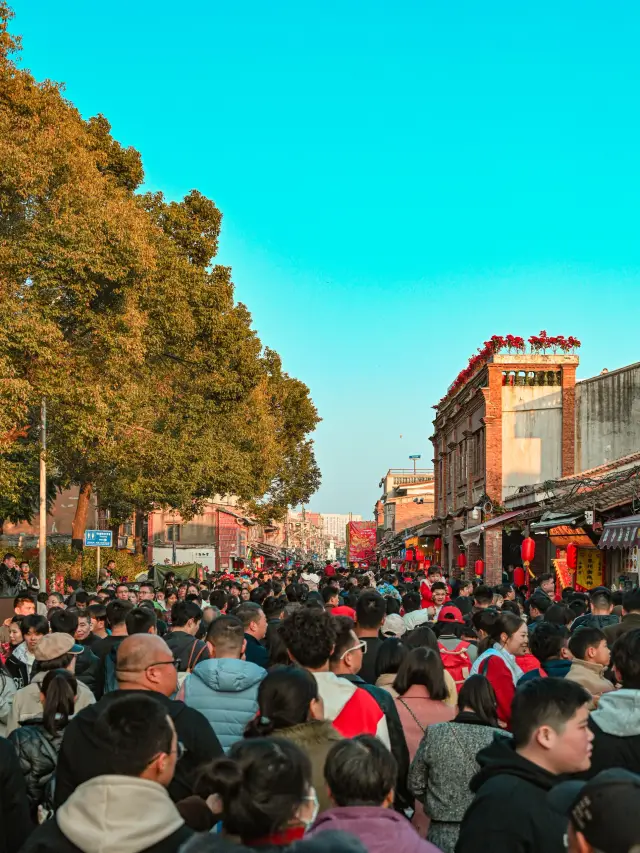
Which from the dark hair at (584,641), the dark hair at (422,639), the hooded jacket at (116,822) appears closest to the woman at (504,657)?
the dark hair at (422,639)

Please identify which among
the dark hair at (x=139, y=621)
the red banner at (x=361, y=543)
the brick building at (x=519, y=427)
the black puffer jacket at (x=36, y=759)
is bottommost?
the red banner at (x=361, y=543)

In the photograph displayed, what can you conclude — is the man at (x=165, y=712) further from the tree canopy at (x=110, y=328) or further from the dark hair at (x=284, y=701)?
the tree canopy at (x=110, y=328)

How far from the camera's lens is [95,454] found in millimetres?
24656

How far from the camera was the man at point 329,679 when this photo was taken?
486 centimetres

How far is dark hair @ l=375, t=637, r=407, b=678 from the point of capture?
6.55 m

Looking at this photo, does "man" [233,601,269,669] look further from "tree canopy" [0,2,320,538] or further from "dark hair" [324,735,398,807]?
"tree canopy" [0,2,320,538]

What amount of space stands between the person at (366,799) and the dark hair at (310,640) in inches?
65.9

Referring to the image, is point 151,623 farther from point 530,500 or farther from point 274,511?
point 274,511

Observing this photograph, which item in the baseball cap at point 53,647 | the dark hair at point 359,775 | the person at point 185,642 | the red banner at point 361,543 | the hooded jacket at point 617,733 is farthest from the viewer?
the red banner at point 361,543

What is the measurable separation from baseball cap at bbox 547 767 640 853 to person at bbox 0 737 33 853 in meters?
2.41

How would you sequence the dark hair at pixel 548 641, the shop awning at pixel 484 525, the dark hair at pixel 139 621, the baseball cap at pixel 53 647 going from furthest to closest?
the shop awning at pixel 484 525, the dark hair at pixel 139 621, the dark hair at pixel 548 641, the baseball cap at pixel 53 647

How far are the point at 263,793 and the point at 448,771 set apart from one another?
6.81 ft

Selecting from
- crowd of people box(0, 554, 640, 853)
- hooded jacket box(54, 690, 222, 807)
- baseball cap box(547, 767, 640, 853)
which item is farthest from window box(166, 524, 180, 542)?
baseball cap box(547, 767, 640, 853)

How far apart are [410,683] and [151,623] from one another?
264 centimetres
